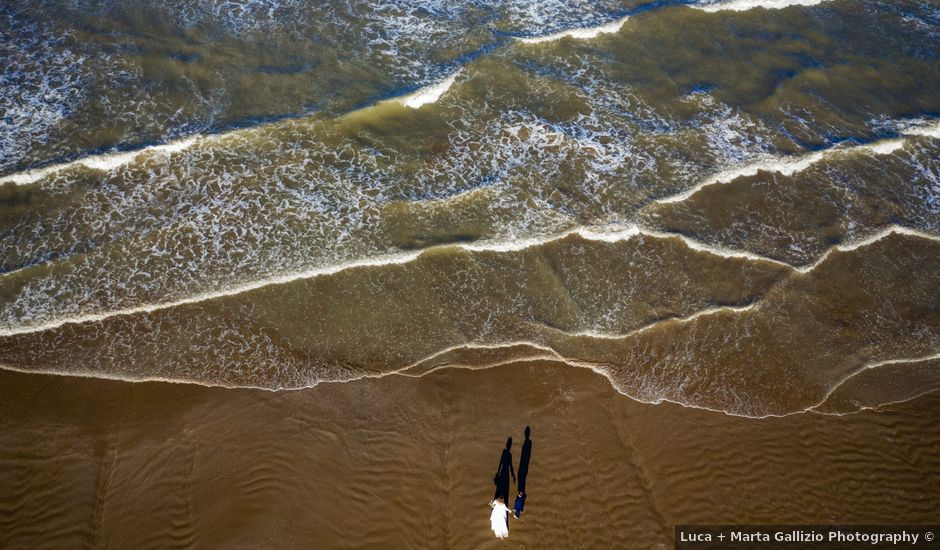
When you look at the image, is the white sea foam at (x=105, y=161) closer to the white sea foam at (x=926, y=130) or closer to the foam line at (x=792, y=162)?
the foam line at (x=792, y=162)

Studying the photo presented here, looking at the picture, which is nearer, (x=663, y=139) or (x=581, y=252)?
(x=581, y=252)

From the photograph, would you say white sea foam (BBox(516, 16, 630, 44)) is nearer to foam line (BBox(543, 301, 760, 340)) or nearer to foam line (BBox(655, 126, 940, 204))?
foam line (BBox(655, 126, 940, 204))

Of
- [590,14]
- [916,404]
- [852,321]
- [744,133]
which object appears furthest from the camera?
[590,14]

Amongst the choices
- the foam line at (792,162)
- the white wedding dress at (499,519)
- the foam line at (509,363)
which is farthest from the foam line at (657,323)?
the white wedding dress at (499,519)

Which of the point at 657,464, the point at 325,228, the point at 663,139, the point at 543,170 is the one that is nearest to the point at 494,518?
the point at 657,464

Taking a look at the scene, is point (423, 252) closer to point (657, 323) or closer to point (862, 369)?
point (657, 323)

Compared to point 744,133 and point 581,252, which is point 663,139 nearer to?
point 744,133
